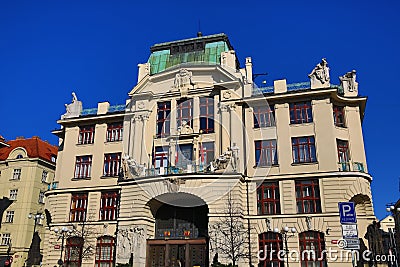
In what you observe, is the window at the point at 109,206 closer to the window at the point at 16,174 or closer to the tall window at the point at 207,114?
the tall window at the point at 207,114

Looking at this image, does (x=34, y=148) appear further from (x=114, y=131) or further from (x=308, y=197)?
(x=308, y=197)

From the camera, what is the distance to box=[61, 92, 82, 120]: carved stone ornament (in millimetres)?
40562

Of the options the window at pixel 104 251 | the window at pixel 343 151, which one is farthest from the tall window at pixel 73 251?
the window at pixel 343 151

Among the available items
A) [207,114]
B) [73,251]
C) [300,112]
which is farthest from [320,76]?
[73,251]

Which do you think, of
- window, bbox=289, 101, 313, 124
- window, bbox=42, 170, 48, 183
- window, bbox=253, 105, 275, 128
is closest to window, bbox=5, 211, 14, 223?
window, bbox=42, 170, 48, 183

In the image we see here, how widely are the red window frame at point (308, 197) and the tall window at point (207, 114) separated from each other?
878cm

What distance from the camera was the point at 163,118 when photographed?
36.6 meters

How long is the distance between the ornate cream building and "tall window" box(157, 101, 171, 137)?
0.12 meters

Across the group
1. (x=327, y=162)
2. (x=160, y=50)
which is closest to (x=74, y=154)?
(x=160, y=50)

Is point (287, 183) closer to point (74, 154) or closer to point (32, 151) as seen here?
point (74, 154)

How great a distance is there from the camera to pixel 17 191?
1855 inches

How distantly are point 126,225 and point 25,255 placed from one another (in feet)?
63.5

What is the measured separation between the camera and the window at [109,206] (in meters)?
35.7

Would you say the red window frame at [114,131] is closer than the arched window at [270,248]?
No
